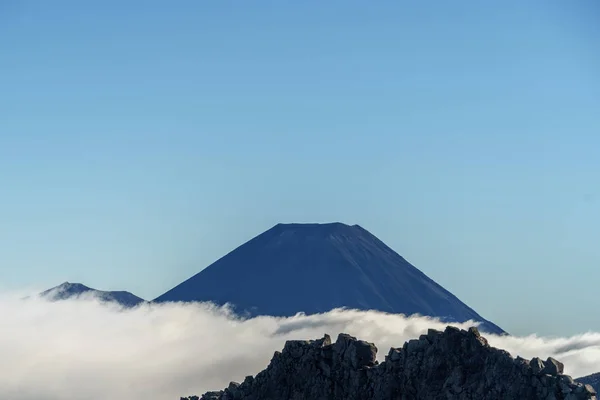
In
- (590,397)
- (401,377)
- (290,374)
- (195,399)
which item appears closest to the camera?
(590,397)

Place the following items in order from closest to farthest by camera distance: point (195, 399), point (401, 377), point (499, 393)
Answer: point (499, 393) < point (401, 377) < point (195, 399)

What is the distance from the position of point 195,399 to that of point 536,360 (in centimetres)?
6469

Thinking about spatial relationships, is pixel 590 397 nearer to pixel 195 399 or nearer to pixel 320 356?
pixel 320 356

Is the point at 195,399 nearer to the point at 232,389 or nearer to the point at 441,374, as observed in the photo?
the point at 232,389

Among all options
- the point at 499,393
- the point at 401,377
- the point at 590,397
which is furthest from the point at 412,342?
the point at 590,397

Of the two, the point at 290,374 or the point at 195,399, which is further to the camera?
the point at 195,399

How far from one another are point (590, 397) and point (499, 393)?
37.6 ft

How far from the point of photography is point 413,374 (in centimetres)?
14438

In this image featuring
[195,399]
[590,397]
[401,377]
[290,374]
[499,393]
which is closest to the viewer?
[590,397]

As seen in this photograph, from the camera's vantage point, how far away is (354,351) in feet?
500

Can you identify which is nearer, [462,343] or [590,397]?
[590,397]

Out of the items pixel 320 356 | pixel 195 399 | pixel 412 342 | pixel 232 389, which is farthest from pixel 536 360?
pixel 195 399

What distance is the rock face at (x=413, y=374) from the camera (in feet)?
433

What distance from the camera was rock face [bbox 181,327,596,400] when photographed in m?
132
